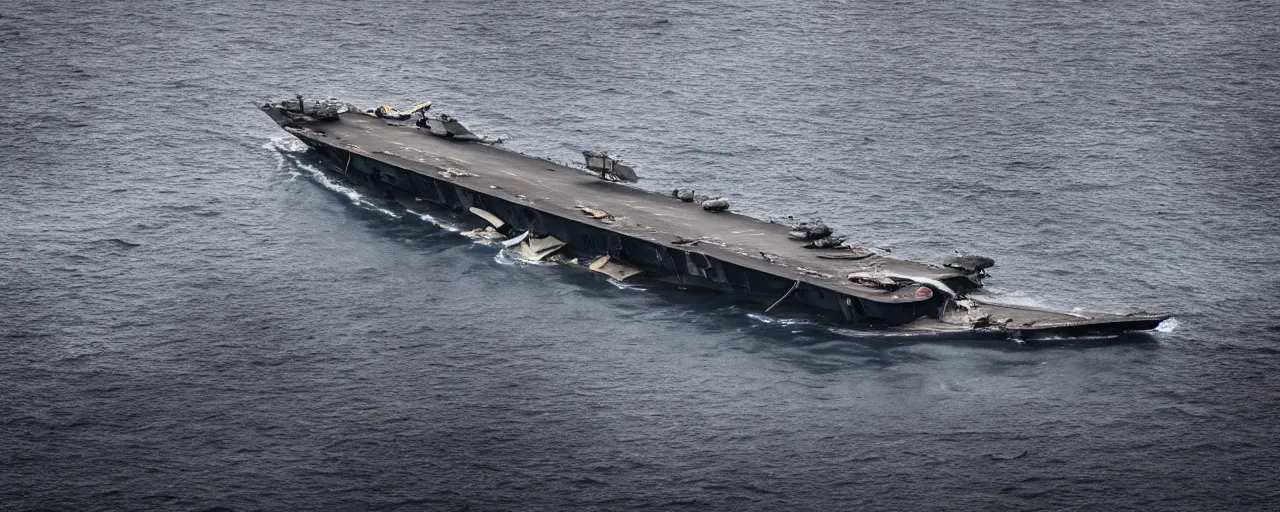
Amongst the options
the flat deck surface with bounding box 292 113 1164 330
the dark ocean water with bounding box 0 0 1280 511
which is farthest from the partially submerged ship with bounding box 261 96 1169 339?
the dark ocean water with bounding box 0 0 1280 511

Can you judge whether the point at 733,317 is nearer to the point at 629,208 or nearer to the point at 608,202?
the point at 629,208

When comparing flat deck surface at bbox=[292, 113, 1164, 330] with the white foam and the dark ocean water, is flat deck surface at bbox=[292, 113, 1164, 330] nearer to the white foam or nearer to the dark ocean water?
the dark ocean water

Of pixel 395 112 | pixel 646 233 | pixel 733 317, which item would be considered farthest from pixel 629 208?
pixel 395 112

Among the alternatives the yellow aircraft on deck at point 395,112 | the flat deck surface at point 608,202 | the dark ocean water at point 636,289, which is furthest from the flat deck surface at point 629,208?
the dark ocean water at point 636,289

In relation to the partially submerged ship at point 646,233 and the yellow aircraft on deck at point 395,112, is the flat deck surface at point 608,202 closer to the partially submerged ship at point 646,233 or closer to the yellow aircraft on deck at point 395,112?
the partially submerged ship at point 646,233

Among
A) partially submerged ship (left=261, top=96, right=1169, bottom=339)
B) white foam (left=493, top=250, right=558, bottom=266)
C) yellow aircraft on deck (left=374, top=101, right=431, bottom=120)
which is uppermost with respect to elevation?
yellow aircraft on deck (left=374, top=101, right=431, bottom=120)
